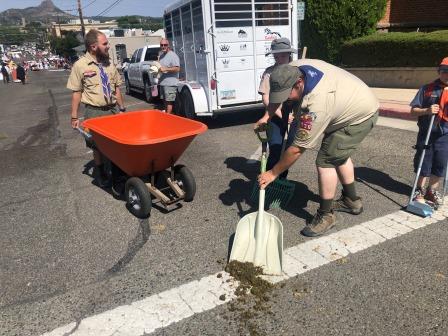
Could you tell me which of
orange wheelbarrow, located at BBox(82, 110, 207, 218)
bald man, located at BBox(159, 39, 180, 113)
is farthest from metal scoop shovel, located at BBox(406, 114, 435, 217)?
bald man, located at BBox(159, 39, 180, 113)

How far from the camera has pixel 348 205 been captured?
13.8 feet

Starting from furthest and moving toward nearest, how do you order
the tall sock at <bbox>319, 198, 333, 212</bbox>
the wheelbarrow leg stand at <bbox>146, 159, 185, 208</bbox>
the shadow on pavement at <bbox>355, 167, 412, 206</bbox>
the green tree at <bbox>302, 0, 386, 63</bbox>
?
1. the green tree at <bbox>302, 0, 386, 63</bbox>
2. the shadow on pavement at <bbox>355, 167, 412, 206</bbox>
3. the wheelbarrow leg stand at <bbox>146, 159, 185, 208</bbox>
4. the tall sock at <bbox>319, 198, 333, 212</bbox>

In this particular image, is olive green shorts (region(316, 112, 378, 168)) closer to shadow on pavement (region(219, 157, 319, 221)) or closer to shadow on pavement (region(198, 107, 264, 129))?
shadow on pavement (region(219, 157, 319, 221))

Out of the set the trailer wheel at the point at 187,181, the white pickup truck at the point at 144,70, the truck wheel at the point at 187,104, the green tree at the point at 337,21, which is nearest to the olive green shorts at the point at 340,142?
the trailer wheel at the point at 187,181

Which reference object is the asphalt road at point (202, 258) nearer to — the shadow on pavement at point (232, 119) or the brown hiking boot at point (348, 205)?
the brown hiking boot at point (348, 205)

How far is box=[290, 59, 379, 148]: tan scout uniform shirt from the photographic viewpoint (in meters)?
3.08

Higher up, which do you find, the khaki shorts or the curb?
the khaki shorts

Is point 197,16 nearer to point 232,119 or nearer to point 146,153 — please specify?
point 232,119

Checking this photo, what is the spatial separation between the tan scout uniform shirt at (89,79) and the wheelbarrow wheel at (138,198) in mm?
1382

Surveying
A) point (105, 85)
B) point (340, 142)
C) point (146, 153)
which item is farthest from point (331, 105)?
point (105, 85)

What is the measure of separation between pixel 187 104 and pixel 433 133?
563cm

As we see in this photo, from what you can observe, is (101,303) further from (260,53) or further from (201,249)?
(260,53)

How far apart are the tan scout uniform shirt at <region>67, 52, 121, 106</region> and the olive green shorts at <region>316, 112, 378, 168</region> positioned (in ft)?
9.64

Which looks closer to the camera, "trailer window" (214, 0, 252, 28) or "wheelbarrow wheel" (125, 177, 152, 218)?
"wheelbarrow wheel" (125, 177, 152, 218)
